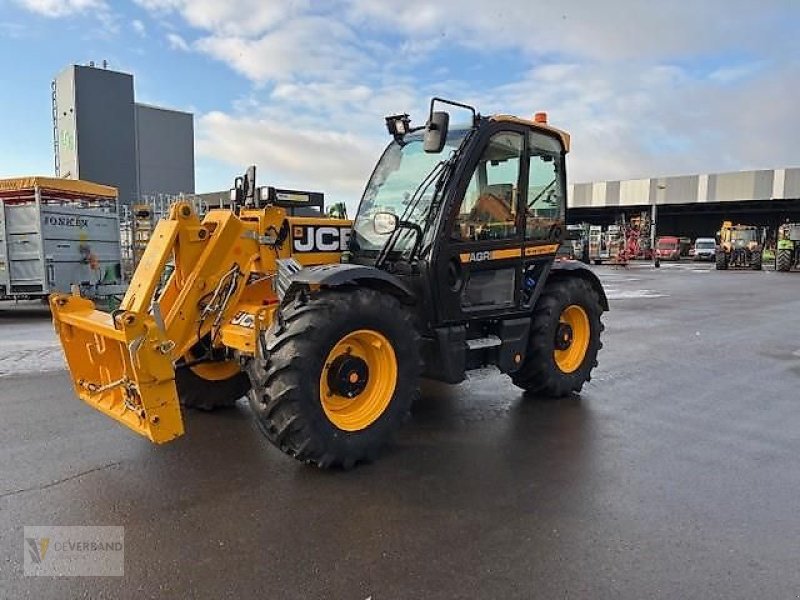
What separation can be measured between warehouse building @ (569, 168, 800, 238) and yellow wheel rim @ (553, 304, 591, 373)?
40.3 metres

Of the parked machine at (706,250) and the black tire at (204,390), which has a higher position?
the parked machine at (706,250)

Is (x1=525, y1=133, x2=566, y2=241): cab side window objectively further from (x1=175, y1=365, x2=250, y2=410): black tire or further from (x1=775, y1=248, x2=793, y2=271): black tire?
(x1=775, y1=248, x2=793, y2=271): black tire

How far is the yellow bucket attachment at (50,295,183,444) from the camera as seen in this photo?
3.65m

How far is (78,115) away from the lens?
19.3 meters

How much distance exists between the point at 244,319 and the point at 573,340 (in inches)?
135

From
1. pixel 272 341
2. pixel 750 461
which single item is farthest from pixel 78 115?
pixel 750 461

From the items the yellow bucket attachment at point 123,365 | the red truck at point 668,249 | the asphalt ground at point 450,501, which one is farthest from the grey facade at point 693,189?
the yellow bucket attachment at point 123,365

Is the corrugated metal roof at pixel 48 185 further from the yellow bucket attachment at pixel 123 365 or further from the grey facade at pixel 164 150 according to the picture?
the yellow bucket attachment at pixel 123 365

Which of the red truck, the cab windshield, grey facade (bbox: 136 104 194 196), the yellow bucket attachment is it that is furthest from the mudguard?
the red truck

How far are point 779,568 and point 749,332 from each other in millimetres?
8774

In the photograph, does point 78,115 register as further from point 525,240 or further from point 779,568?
point 779,568

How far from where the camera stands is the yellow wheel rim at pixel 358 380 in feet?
13.6

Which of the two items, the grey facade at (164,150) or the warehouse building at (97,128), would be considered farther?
the grey facade at (164,150)

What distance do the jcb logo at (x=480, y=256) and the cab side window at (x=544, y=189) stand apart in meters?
0.55
